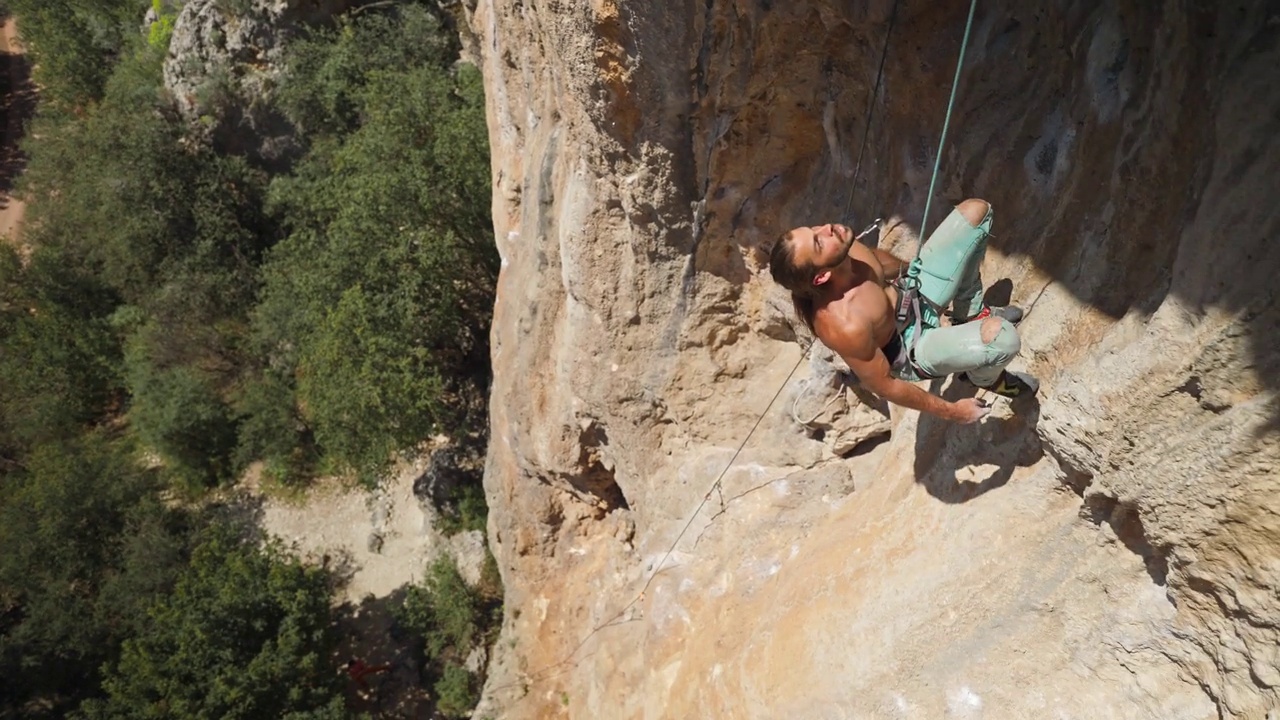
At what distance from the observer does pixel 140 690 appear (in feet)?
30.1

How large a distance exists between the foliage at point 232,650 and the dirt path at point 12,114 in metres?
15.3

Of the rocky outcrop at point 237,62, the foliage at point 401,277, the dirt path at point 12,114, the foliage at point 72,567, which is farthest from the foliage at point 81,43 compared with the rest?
the foliage at point 401,277

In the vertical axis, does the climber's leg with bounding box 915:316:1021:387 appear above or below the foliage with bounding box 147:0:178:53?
above

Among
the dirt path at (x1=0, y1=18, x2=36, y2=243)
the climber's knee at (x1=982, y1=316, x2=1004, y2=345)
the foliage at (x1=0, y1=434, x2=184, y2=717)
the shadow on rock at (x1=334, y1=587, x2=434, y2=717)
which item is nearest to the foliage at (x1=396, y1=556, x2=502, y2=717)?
the shadow on rock at (x1=334, y1=587, x2=434, y2=717)

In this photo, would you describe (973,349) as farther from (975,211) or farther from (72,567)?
(72,567)

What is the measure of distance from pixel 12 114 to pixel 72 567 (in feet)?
61.0

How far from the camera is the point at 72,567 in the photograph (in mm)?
12242

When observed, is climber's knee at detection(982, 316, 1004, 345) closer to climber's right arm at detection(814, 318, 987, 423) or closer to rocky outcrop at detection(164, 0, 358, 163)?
climber's right arm at detection(814, 318, 987, 423)

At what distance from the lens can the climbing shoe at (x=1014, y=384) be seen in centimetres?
309

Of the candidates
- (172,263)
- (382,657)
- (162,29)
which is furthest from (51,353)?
(382,657)

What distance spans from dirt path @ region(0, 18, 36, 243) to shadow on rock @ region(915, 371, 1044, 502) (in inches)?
935

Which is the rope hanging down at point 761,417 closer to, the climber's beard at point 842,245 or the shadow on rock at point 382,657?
the climber's beard at point 842,245

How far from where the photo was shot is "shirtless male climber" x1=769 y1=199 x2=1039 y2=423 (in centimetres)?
300

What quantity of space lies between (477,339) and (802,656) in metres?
9.63
